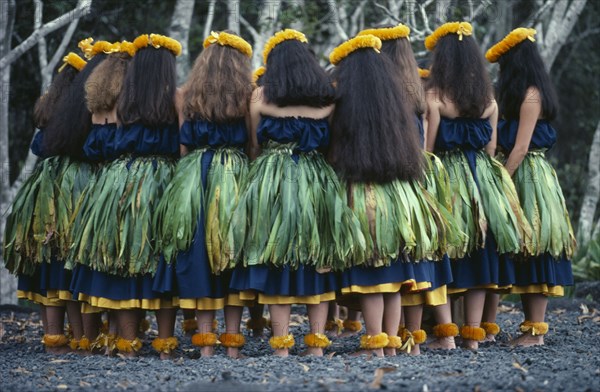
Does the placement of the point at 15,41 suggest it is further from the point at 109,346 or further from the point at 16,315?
the point at 109,346

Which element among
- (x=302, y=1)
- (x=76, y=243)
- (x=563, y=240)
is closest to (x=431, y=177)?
(x=563, y=240)

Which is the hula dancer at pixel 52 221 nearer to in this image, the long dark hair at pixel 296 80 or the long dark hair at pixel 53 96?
the long dark hair at pixel 53 96

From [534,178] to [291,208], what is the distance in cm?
172

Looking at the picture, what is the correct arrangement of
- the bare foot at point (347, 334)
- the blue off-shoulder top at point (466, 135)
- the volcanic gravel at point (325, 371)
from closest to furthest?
the volcanic gravel at point (325, 371)
the blue off-shoulder top at point (466, 135)
the bare foot at point (347, 334)

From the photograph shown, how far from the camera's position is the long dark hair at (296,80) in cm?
464

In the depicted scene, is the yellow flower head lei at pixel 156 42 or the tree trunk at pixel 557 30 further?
the tree trunk at pixel 557 30

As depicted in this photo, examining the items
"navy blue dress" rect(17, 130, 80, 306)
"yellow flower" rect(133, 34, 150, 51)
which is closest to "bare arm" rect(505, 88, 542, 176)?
"yellow flower" rect(133, 34, 150, 51)

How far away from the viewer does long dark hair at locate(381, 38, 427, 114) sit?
489 cm

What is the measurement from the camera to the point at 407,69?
16.2ft

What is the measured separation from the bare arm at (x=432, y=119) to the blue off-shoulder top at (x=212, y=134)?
3.75 ft

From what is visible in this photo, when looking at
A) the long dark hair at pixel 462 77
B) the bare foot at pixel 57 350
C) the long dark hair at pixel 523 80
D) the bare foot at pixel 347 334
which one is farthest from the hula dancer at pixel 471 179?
the bare foot at pixel 57 350

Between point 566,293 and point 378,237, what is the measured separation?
4400 millimetres

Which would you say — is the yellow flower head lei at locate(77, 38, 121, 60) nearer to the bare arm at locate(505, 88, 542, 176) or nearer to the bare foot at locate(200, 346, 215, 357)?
the bare foot at locate(200, 346, 215, 357)

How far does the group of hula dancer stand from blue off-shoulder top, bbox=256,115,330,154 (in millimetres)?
11
